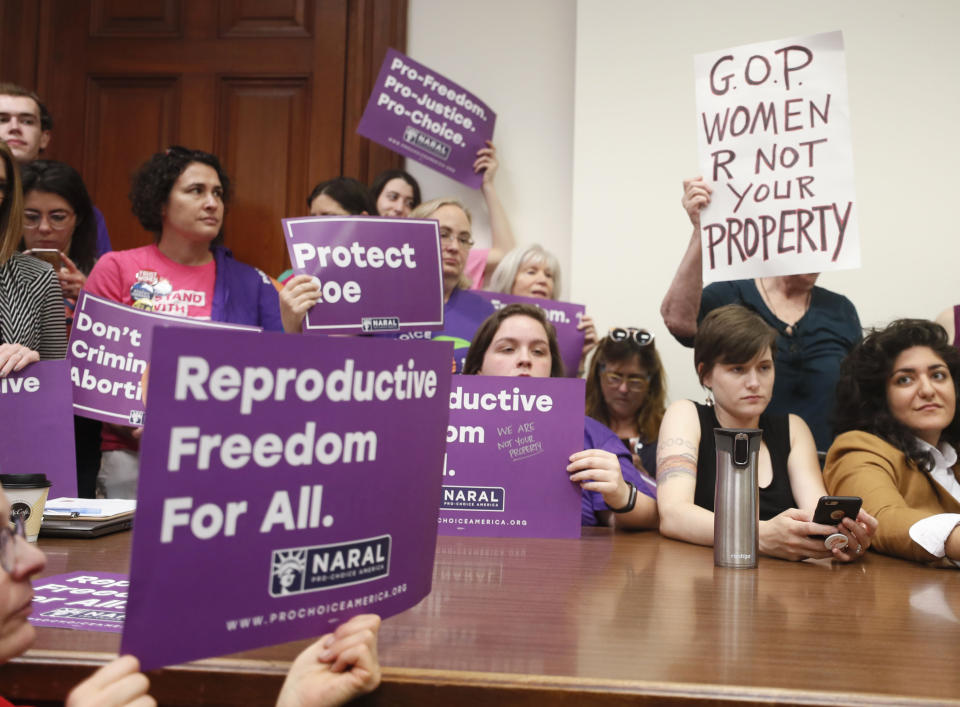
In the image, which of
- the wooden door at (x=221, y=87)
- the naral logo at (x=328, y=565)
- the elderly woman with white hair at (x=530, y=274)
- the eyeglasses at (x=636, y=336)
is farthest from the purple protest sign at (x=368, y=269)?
the wooden door at (x=221, y=87)

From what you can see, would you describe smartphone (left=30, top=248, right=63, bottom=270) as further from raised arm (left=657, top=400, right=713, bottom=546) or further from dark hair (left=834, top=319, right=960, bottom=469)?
dark hair (left=834, top=319, right=960, bottom=469)

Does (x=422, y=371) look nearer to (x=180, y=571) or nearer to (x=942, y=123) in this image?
(x=180, y=571)

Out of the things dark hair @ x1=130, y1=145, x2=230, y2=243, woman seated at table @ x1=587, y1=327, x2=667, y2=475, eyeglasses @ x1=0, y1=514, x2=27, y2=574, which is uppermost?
dark hair @ x1=130, y1=145, x2=230, y2=243

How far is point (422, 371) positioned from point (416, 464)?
116mm

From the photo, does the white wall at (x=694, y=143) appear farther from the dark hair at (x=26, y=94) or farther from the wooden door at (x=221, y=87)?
the dark hair at (x=26, y=94)

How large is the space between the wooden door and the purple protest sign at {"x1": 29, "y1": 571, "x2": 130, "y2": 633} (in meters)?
3.24

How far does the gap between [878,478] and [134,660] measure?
1755 millimetres

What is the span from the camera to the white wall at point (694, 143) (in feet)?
12.7

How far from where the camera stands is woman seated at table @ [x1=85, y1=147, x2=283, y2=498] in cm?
303

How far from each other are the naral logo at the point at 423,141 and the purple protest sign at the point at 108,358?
6.42 ft

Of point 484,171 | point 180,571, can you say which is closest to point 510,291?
point 484,171

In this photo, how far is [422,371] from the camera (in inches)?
44.8

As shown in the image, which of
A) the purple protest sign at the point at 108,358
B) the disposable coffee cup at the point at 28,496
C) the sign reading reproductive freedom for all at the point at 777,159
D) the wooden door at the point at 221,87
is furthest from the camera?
Result: the wooden door at the point at 221,87

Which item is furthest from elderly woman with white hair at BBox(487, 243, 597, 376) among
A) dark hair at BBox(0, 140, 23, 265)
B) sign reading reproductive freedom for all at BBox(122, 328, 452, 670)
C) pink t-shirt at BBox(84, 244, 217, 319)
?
sign reading reproductive freedom for all at BBox(122, 328, 452, 670)
